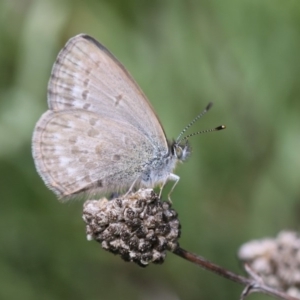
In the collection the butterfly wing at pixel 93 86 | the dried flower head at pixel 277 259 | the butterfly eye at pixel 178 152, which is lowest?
the dried flower head at pixel 277 259

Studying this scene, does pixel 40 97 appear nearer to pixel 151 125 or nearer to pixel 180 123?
pixel 180 123

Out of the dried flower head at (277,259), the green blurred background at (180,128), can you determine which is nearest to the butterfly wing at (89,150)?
the dried flower head at (277,259)

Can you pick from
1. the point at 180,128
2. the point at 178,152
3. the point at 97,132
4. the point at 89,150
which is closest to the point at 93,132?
the point at 97,132

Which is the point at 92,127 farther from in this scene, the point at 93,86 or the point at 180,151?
the point at 180,151

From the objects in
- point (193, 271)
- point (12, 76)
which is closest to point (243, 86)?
point (193, 271)

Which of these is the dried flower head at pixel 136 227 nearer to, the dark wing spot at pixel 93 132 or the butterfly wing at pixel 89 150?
the butterfly wing at pixel 89 150
